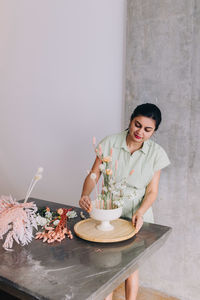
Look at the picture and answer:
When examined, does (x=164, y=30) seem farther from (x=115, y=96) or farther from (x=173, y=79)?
(x=115, y=96)

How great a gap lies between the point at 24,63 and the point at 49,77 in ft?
1.53

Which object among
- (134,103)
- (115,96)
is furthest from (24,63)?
(134,103)

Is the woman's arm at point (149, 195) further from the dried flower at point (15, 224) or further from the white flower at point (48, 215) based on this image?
the dried flower at point (15, 224)

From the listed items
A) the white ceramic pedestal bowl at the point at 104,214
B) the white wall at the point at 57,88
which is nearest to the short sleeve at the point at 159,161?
the white ceramic pedestal bowl at the point at 104,214

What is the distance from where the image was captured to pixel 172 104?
8.44 feet

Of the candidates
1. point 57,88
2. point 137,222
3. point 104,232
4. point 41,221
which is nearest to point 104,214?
point 104,232

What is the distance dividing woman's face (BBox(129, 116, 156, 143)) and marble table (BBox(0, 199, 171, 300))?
661mm

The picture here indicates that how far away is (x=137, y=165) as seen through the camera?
2.26 metres

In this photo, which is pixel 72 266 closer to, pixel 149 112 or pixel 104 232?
pixel 104 232

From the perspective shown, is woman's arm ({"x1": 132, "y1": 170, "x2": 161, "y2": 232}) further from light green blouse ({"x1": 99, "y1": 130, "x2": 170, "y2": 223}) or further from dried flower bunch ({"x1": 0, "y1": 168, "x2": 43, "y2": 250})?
dried flower bunch ({"x1": 0, "y1": 168, "x2": 43, "y2": 250})

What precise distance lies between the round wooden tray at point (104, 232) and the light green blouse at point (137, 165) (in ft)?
1.00

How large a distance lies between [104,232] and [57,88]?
1.99m

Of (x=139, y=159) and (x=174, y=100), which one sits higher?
(x=174, y=100)

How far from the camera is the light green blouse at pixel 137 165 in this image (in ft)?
7.41
